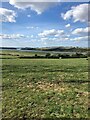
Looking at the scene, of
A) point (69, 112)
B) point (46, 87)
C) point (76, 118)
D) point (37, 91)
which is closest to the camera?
point (76, 118)

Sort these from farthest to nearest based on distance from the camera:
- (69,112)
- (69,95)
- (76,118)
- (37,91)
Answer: (37,91) → (69,95) → (69,112) → (76,118)

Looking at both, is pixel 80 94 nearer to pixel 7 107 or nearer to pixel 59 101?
pixel 59 101

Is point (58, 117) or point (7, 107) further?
point (7, 107)

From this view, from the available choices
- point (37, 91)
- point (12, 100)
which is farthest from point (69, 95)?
point (12, 100)

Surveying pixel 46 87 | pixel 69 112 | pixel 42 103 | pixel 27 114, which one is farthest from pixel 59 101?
pixel 46 87

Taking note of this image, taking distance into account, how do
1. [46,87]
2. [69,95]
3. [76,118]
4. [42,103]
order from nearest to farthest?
[76,118], [42,103], [69,95], [46,87]

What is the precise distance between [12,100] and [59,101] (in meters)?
2.51

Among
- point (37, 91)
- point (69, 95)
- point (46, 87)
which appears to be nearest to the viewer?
point (69, 95)

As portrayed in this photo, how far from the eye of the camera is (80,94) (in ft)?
43.2

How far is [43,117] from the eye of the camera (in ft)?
31.2

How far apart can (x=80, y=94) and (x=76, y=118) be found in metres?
3.92

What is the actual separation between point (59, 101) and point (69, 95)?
138 cm

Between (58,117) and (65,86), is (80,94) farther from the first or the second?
(58,117)

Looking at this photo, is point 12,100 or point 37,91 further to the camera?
point 37,91
